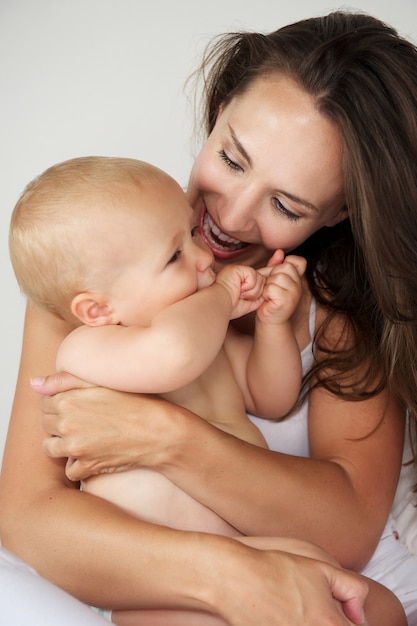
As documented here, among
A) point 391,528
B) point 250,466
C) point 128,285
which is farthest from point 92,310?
point 391,528

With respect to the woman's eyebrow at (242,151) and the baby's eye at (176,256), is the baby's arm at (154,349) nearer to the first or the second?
the baby's eye at (176,256)

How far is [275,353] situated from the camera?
2.22 meters

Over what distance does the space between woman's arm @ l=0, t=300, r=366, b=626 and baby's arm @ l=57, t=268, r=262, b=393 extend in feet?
0.91

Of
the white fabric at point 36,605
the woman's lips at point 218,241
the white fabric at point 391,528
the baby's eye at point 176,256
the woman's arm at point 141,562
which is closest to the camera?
the white fabric at point 36,605

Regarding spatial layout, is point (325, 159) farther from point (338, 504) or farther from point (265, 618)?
point (265, 618)

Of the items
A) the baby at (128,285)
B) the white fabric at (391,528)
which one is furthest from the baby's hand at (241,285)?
the white fabric at (391,528)

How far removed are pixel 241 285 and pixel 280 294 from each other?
10 cm

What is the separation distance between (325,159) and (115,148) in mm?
1447

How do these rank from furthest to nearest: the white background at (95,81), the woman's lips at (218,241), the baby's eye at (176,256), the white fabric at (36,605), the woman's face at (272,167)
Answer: the white background at (95,81), the woman's lips at (218,241), the woman's face at (272,167), the baby's eye at (176,256), the white fabric at (36,605)

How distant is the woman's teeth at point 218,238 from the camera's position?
7.82ft

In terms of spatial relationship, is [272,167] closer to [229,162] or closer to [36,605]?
[229,162]

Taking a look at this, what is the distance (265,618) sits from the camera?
5.86 ft

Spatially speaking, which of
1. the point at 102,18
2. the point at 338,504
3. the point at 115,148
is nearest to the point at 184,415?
the point at 338,504

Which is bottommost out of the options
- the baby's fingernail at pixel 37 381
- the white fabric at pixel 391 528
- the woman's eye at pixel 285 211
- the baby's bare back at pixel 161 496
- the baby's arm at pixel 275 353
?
the white fabric at pixel 391 528
